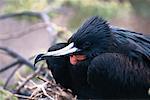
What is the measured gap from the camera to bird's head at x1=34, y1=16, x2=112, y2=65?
6.42 ft

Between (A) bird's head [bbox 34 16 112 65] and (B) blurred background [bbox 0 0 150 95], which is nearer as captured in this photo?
(A) bird's head [bbox 34 16 112 65]

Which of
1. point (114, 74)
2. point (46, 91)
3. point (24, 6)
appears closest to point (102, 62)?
point (114, 74)

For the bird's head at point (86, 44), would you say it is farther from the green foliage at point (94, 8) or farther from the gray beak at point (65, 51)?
the green foliage at point (94, 8)

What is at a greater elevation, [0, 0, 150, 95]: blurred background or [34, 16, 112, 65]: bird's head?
[0, 0, 150, 95]: blurred background

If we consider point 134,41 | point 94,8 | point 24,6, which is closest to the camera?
point 134,41

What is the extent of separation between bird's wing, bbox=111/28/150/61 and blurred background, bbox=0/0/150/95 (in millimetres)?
714

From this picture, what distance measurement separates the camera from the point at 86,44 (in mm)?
1970

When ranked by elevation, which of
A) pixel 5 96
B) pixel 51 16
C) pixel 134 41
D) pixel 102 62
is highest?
pixel 51 16

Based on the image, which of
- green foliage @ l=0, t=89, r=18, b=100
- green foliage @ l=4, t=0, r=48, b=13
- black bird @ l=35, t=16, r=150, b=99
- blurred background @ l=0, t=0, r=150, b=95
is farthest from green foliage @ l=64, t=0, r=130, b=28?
green foliage @ l=0, t=89, r=18, b=100

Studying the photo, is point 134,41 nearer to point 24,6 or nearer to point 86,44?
point 86,44

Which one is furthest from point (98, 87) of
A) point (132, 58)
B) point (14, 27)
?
point (14, 27)

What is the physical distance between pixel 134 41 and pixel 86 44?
0.71 feet

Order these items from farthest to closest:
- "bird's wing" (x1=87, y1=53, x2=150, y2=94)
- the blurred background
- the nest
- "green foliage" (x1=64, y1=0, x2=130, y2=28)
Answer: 1. "green foliage" (x1=64, y1=0, x2=130, y2=28)
2. the blurred background
3. the nest
4. "bird's wing" (x1=87, y1=53, x2=150, y2=94)

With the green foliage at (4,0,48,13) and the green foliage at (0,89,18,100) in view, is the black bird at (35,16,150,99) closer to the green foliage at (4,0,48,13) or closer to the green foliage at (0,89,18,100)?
the green foliage at (0,89,18,100)
